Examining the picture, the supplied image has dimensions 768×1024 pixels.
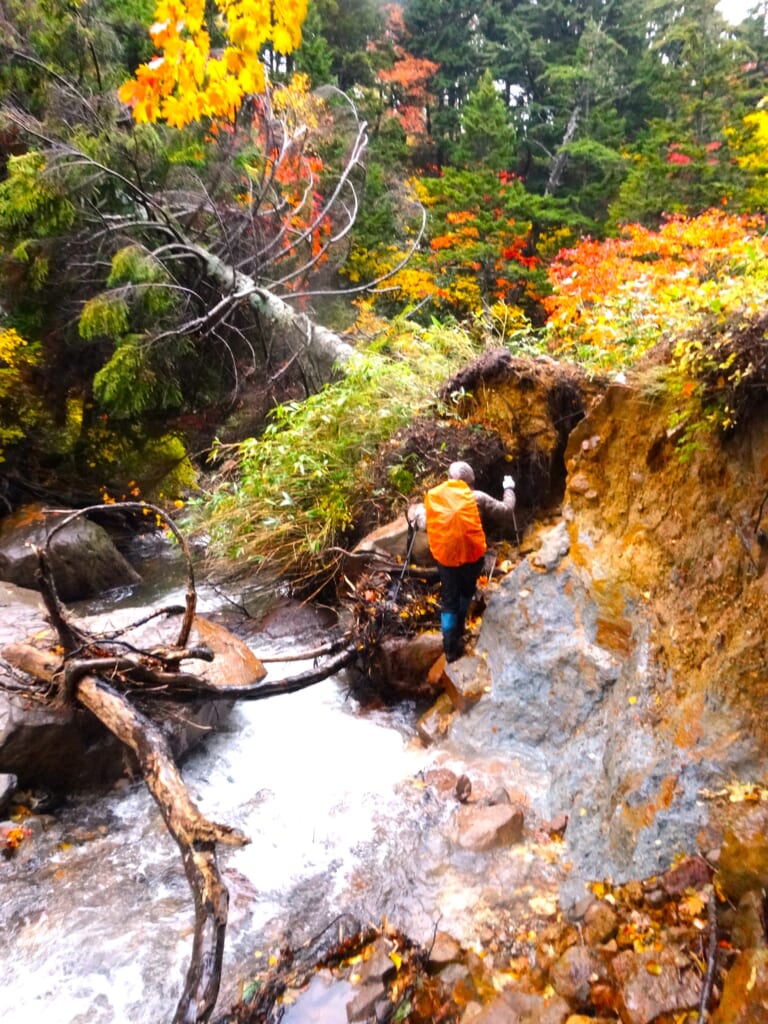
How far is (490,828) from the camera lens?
3.40 m

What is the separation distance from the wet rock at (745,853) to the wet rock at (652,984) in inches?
13.8

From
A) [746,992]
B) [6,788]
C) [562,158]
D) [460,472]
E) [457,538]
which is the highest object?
[562,158]

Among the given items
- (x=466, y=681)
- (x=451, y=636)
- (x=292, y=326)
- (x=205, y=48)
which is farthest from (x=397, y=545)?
(x=292, y=326)

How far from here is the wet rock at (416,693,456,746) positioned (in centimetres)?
464

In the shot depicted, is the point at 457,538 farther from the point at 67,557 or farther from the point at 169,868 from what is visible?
the point at 67,557

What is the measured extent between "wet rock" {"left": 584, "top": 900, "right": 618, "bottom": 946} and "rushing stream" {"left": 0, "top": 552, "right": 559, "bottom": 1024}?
0.39 meters

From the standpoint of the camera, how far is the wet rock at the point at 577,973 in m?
2.38

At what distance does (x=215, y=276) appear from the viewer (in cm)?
893

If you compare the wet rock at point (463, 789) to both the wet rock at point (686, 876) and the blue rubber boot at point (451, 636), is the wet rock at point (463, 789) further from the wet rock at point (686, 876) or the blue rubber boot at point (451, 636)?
the wet rock at point (686, 876)

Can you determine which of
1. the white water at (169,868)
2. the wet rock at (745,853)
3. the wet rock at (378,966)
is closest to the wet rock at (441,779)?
the white water at (169,868)

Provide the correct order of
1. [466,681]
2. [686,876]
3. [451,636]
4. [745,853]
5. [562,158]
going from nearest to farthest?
[745,853], [686,876], [466,681], [451,636], [562,158]

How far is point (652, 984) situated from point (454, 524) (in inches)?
111

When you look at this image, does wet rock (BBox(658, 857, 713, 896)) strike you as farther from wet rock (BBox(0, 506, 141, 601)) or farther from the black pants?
wet rock (BBox(0, 506, 141, 601))

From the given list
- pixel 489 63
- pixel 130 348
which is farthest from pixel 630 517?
pixel 489 63
